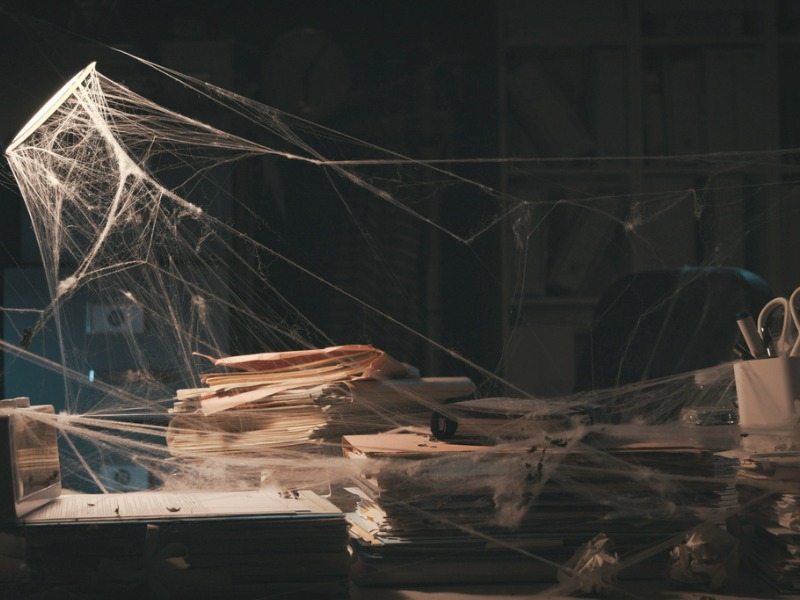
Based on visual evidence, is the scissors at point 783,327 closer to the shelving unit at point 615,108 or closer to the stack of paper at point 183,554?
the stack of paper at point 183,554

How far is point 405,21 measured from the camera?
3357 millimetres

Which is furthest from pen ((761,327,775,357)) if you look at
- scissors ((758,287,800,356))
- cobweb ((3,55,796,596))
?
cobweb ((3,55,796,596))

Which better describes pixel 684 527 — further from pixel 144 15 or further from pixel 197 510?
pixel 144 15

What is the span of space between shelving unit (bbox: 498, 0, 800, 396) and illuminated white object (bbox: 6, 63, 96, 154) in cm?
216

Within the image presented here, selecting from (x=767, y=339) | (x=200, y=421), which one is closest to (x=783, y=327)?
(x=767, y=339)

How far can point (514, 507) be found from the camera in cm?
86

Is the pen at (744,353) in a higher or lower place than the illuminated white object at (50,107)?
lower

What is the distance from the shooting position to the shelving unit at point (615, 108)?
122 inches

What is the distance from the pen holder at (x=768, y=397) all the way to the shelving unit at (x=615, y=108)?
2.00 metres

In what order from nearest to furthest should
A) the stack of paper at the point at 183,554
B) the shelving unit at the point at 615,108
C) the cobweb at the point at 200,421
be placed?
the stack of paper at the point at 183,554 → the cobweb at the point at 200,421 → the shelving unit at the point at 615,108

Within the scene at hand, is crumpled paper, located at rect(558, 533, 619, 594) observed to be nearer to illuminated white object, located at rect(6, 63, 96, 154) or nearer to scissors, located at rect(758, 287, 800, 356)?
scissors, located at rect(758, 287, 800, 356)

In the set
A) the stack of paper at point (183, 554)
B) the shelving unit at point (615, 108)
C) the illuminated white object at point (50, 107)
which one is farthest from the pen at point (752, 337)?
the shelving unit at point (615, 108)

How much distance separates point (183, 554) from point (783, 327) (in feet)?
2.39

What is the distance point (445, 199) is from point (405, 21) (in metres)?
0.70
